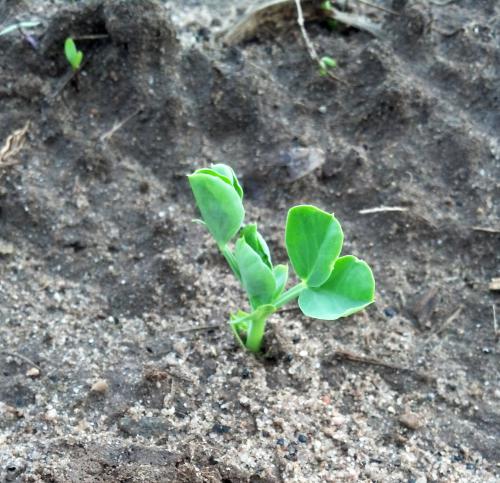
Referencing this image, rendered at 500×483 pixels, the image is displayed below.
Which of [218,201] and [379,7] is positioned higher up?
[218,201]

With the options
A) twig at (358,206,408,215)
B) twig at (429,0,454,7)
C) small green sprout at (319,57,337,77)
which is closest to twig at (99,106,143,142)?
small green sprout at (319,57,337,77)

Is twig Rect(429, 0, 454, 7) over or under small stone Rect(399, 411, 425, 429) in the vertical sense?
over

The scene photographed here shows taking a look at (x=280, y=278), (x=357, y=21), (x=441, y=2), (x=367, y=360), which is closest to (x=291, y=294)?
(x=280, y=278)

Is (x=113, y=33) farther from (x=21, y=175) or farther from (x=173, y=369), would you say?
(x=173, y=369)

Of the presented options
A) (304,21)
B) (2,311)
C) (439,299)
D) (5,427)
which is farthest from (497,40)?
(5,427)

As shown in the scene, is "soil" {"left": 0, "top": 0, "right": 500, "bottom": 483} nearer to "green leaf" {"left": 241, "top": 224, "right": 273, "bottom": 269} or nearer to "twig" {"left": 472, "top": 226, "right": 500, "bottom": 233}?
"twig" {"left": 472, "top": 226, "right": 500, "bottom": 233}

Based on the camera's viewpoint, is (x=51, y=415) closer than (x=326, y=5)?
Yes

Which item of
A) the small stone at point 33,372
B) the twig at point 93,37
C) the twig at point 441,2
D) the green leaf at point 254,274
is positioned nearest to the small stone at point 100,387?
the small stone at point 33,372

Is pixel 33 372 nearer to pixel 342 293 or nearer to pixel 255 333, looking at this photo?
pixel 255 333
